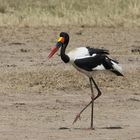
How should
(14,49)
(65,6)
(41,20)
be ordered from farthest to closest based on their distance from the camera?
(65,6), (41,20), (14,49)

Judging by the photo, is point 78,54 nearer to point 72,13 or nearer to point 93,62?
point 93,62

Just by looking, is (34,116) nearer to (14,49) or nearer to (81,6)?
(14,49)

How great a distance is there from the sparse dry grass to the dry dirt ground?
208cm

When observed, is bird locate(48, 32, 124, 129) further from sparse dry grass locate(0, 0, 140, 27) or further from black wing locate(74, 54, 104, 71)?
sparse dry grass locate(0, 0, 140, 27)

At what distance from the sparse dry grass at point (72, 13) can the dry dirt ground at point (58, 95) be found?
208cm

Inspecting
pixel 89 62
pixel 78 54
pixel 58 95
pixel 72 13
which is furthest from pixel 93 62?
pixel 72 13

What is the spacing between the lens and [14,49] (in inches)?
741

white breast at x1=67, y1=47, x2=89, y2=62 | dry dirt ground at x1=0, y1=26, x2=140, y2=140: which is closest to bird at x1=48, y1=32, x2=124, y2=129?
white breast at x1=67, y1=47, x2=89, y2=62

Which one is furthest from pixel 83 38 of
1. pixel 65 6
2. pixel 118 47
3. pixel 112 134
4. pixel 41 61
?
pixel 112 134

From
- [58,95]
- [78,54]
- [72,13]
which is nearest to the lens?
[78,54]

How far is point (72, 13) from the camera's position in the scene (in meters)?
23.8

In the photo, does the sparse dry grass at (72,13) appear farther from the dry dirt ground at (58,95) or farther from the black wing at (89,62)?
the black wing at (89,62)

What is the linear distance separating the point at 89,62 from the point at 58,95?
2.37m

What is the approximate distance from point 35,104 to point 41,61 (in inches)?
182
